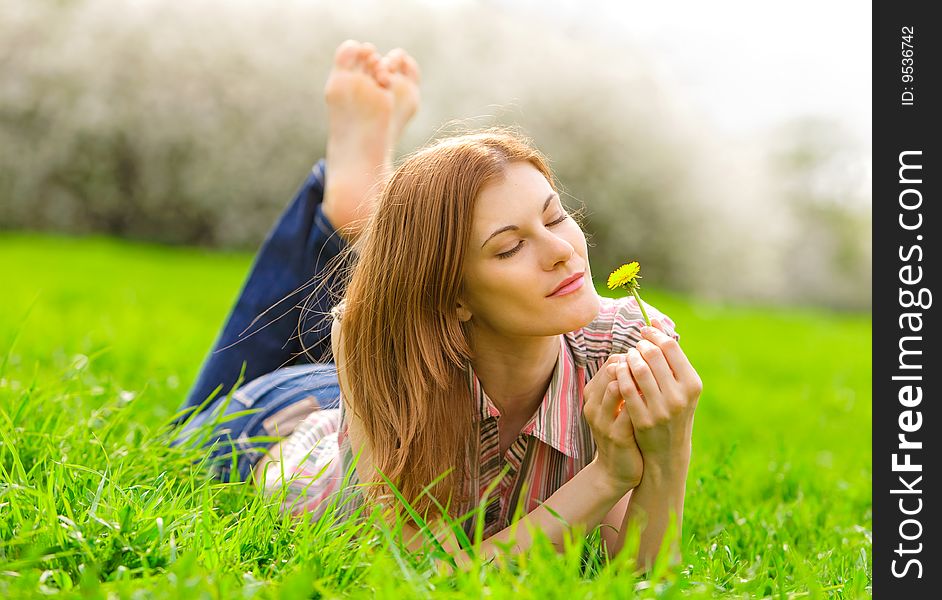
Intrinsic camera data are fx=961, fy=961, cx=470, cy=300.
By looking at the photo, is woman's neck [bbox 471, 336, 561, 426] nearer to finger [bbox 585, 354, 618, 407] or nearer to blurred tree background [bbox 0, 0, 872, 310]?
finger [bbox 585, 354, 618, 407]

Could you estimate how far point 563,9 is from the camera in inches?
494

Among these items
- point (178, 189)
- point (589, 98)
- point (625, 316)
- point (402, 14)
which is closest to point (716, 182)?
point (589, 98)

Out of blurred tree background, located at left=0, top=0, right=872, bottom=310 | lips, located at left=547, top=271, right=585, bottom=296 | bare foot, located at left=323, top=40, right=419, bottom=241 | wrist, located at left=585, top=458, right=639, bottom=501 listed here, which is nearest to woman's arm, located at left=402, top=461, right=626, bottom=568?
wrist, located at left=585, top=458, right=639, bottom=501

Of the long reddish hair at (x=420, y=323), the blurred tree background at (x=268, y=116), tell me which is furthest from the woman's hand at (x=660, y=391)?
the blurred tree background at (x=268, y=116)

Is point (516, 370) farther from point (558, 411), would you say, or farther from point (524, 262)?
point (524, 262)

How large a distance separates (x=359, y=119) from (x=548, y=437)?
4.39 ft

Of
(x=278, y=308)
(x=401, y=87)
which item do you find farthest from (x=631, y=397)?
(x=401, y=87)

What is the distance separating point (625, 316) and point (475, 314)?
1.30 feet

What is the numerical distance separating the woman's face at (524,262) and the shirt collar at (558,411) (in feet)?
0.63

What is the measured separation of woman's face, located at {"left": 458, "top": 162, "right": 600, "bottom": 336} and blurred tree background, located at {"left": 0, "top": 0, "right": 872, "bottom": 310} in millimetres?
8680

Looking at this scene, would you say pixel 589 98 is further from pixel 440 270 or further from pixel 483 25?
pixel 440 270

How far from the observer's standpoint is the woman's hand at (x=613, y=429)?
1794 millimetres

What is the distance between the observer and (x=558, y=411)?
2.04 metres

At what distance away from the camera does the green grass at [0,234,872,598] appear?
146 cm
